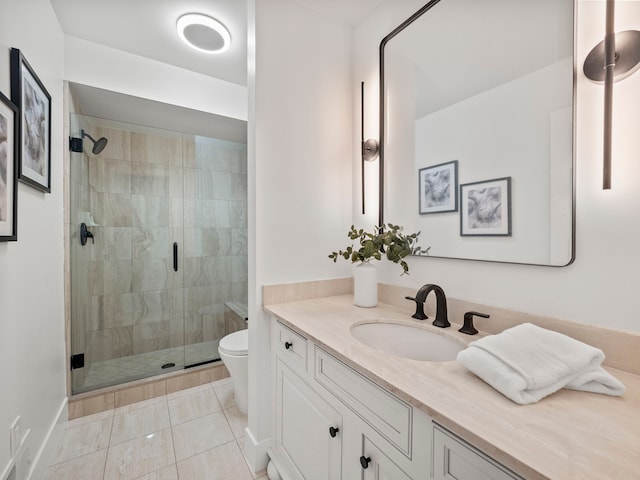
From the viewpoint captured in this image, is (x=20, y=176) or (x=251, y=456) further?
(x=251, y=456)

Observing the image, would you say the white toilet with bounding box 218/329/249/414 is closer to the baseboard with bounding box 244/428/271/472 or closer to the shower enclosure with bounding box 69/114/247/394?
the baseboard with bounding box 244/428/271/472

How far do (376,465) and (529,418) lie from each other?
0.43 meters

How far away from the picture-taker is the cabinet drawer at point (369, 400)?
69 cm

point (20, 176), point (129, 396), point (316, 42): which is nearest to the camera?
point (20, 176)

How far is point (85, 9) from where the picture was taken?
163 cm

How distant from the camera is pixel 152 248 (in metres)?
2.53

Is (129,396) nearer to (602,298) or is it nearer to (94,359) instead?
(94,359)

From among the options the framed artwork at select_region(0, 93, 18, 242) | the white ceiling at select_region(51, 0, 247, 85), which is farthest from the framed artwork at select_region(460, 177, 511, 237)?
the framed artwork at select_region(0, 93, 18, 242)

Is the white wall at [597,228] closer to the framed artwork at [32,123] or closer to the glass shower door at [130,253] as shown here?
the framed artwork at [32,123]

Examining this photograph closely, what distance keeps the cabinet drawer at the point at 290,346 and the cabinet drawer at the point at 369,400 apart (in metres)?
0.11

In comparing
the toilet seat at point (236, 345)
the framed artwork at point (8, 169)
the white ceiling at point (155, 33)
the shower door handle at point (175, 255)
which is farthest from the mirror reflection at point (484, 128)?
the shower door handle at point (175, 255)

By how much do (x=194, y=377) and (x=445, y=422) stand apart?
220 centimetres

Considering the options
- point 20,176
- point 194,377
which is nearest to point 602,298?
point 20,176

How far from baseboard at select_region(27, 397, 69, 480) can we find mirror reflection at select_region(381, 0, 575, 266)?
6.61ft
